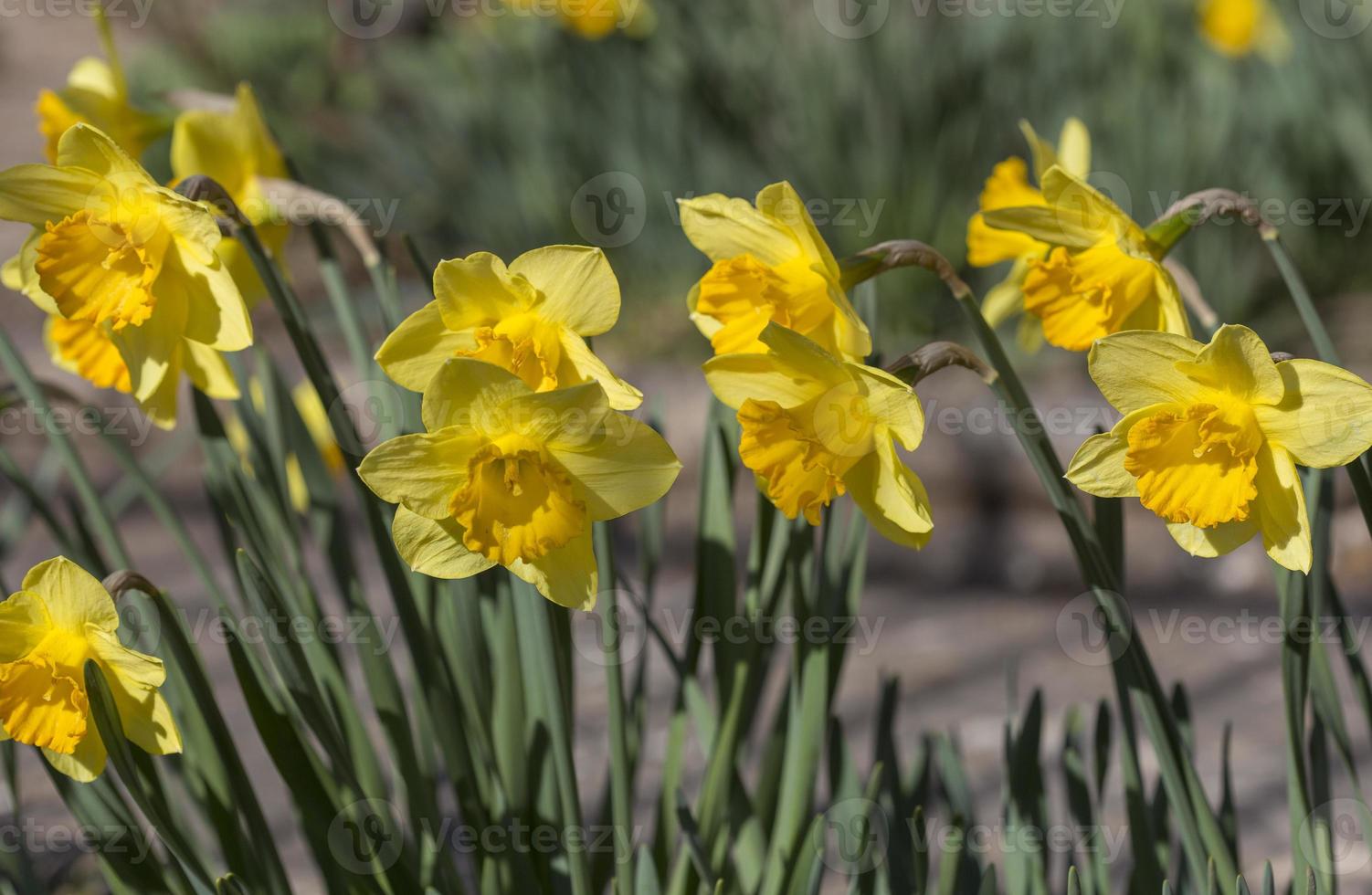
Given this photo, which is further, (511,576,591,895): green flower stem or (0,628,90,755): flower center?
(511,576,591,895): green flower stem

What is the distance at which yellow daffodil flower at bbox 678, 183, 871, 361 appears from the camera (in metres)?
0.88

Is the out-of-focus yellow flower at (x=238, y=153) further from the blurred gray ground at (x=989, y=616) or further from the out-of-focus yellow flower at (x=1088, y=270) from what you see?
the blurred gray ground at (x=989, y=616)

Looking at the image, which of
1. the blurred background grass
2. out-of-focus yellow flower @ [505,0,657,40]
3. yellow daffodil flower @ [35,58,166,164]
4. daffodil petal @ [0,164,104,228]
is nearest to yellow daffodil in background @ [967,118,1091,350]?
daffodil petal @ [0,164,104,228]

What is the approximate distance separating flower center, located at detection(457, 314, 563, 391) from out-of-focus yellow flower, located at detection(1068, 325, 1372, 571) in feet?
1.20

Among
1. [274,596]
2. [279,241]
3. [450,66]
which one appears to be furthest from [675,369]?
[274,596]

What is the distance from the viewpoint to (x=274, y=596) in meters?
0.96

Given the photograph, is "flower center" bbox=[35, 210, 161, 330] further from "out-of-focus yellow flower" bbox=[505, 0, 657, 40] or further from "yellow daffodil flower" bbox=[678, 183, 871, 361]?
"out-of-focus yellow flower" bbox=[505, 0, 657, 40]

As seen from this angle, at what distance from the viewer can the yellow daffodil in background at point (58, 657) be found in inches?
33.2

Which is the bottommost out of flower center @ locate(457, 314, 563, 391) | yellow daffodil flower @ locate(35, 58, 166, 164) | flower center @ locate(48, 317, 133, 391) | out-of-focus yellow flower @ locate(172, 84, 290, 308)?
flower center @ locate(457, 314, 563, 391)

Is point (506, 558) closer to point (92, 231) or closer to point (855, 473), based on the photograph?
point (855, 473)

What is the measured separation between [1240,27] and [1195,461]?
147 inches

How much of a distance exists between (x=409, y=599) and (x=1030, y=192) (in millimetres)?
679

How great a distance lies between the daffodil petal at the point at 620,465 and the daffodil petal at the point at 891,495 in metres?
0.14

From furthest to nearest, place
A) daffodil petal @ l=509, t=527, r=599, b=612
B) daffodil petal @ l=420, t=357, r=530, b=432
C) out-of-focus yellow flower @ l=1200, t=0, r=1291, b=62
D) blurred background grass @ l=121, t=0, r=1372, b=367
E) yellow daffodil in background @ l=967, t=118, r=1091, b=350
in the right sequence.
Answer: out-of-focus yellow flower @ l=1200, t=0, r=1291, b=62, blurred background grass @ l=121, t=0, r=1372, b=367, yellow daffodil in background @ l=967, t=118, r=1091, b=350, daffodil petal @ l=509, t=527, r=599, b=612, daffodil petal @ l=420, t=357, r=530, b=432
